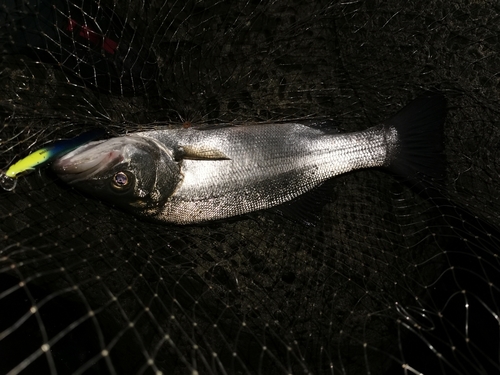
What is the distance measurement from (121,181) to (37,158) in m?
0.44

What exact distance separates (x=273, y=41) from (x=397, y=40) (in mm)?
808

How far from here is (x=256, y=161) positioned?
7.98 ft

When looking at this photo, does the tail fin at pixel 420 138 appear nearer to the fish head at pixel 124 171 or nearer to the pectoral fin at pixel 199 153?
the pectoral fin at pixel 199 153

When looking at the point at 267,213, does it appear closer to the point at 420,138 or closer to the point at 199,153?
the point at 199,153

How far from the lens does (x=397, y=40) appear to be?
269 cm

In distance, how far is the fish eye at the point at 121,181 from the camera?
7.22 feet

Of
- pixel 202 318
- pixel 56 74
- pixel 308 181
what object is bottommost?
pixel 202 318

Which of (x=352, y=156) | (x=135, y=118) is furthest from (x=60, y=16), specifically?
(x=352, y=156)

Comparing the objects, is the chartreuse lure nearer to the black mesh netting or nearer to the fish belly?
the black mesh netting

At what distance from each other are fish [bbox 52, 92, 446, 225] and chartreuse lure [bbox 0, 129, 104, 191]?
8.2 inches

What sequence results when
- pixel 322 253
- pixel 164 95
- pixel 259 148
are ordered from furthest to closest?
pixel 322 253 → pixel 164 95 → pixel 259 148

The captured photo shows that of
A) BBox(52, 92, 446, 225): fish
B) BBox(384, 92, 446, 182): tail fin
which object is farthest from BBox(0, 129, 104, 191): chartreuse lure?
BBox(384, 92, 446, 182): tail fin

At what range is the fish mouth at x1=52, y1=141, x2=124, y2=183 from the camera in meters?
2.14

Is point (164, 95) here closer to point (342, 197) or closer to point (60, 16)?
point (60, 16)
